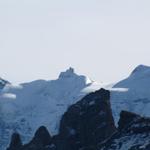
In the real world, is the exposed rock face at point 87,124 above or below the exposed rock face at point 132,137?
above

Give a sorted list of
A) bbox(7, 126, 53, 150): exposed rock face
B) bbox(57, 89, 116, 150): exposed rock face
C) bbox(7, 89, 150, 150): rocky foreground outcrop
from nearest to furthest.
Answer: bbox(7, 89, 150, 150): rocky foreground outcrop, bbox(57, 89, 116, 150): exposed rock face, bbox(7, 126, 53, 150): exposed rock face

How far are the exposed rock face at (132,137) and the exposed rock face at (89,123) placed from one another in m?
33.8

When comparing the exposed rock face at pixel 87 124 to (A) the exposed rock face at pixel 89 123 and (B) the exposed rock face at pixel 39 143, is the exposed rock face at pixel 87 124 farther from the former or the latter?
(B) the exposed rock face at pixel 39 143

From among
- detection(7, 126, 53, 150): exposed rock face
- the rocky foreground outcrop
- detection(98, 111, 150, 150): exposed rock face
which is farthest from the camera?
detection(7, 126, 53, 150): exposed rock face

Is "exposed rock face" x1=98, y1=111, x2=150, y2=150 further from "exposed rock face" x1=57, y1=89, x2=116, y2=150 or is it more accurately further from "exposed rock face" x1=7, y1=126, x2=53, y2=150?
"exposed rock face" x1=7, y1=126, x2=53, y2=150

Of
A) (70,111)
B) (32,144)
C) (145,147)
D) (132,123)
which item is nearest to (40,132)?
(32,144)

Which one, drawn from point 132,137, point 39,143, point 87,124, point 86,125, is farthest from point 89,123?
point 132,137

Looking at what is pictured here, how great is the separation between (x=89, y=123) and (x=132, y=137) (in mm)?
47830

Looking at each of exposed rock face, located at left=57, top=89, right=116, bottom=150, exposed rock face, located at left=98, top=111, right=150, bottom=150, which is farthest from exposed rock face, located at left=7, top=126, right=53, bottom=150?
exposed rock face, located at left=98, top=111, right=150, bottom=150

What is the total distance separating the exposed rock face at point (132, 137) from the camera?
121 metres

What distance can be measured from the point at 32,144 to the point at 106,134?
84.5 ft

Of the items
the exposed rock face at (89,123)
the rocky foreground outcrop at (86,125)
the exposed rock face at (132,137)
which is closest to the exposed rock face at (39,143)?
the rocky foreground outcrop at (86,125)

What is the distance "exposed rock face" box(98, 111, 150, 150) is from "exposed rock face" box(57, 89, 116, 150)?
33777 mm

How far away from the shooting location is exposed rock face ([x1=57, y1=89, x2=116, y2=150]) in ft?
568
